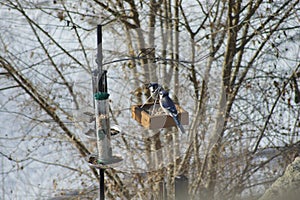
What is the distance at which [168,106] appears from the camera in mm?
1278

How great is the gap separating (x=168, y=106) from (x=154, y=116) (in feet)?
0.17

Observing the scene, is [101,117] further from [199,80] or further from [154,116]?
[199,80]

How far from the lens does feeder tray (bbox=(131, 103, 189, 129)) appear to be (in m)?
1.30

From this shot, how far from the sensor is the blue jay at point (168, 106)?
4.19 ft

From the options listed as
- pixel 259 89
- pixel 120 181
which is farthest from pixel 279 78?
pixel 120 181

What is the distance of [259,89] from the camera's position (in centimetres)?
266

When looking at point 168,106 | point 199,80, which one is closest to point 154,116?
point 168,106

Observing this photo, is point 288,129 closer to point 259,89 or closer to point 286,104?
point 286,104

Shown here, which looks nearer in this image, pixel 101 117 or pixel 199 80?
pixel 101 117

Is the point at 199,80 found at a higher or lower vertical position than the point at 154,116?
higher

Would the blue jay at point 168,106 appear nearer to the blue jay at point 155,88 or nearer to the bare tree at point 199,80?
the blue jay at point 155,88

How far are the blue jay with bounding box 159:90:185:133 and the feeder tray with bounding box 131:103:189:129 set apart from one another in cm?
3

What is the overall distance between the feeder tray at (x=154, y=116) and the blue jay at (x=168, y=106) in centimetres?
3

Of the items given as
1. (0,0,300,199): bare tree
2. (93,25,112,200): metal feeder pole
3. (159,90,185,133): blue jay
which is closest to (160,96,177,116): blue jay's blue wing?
(159,90,185,133): blue jay
